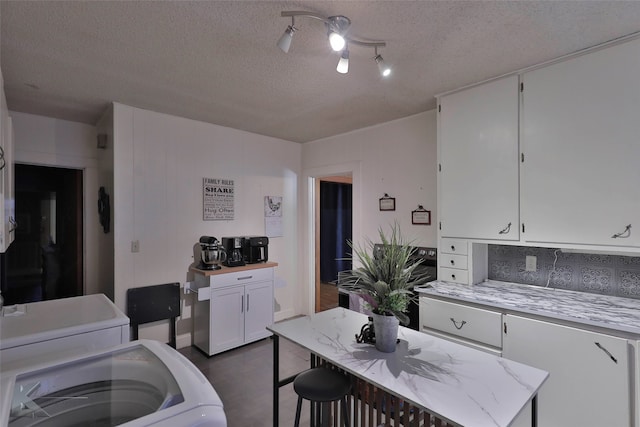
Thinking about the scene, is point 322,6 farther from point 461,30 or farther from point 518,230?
point 518,230

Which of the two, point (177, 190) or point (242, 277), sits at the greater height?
point (177, 190)

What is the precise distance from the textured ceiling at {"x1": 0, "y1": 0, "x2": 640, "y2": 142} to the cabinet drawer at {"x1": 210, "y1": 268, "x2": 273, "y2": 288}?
1.72 meters

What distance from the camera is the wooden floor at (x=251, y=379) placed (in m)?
2.27

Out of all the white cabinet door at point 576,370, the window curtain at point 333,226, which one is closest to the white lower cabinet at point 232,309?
the white cabinet door at point 576,370

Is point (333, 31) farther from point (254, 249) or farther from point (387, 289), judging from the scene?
point (254, 249)

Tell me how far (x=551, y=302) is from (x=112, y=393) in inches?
94.6

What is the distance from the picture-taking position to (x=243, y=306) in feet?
11.3

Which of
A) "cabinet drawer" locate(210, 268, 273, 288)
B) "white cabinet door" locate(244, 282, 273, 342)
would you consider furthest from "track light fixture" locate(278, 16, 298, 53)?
"white cabinet door" locate(244, 282, 273, 342)

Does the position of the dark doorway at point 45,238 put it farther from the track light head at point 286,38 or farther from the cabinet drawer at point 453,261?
the cabinet drawer at point 453,261

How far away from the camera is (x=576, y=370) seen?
5.73 feet

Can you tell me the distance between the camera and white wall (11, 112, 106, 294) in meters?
3.07

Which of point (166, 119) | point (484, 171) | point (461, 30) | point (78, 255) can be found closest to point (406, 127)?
point (484, 171)

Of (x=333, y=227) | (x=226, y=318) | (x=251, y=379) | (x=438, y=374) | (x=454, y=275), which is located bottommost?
(x=251, y=379)

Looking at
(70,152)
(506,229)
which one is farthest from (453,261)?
(70,152)
